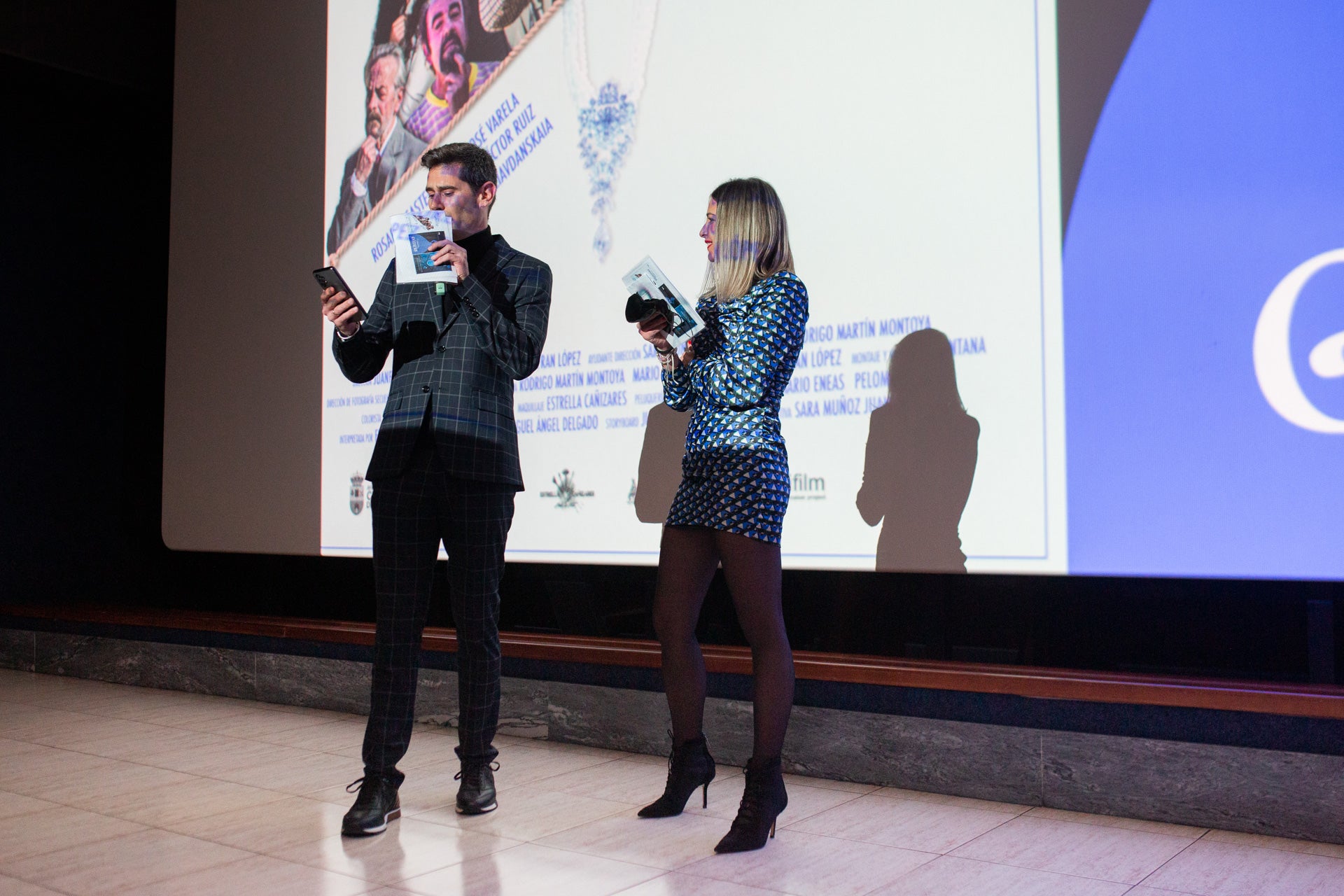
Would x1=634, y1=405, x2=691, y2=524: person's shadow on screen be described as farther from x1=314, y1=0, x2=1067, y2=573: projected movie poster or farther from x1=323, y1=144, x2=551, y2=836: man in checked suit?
x1=323, y1=144, x2=551, y2=836: man in checked suit

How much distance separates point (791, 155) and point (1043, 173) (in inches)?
27.0

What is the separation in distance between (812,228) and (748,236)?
0.92 m

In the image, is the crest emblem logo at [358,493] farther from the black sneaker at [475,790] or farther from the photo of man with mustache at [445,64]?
the black sneaker at [475,790]

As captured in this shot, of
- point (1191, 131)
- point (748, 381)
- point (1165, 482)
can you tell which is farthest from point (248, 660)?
point (1191, 131)

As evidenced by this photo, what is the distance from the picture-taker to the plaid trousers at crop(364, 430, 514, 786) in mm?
2068

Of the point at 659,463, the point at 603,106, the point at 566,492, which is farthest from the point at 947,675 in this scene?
the point at 603,106

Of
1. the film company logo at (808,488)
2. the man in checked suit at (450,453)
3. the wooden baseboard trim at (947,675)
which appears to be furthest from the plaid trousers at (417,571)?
the film company logo at (808,488)

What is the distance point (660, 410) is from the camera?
10.2ft

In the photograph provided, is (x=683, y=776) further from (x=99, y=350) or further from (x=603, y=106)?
(x=99, y=350)

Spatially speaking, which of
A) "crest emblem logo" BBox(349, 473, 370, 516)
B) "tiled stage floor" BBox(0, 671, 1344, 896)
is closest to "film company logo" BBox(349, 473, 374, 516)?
"crest emblem logo" BBox(349, 473, 370, 516)

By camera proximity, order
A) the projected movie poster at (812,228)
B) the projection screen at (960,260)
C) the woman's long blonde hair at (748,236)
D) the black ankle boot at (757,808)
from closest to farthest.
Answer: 1. the black ankle boot at (757,808)
2. the woman's long blonde hair at (748,236)
3. the projection screen at (960,260)
4. the projected movie poster at (812,228)

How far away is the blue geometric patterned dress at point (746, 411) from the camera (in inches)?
77.0

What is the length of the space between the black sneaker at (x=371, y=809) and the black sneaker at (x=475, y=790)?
0.14m

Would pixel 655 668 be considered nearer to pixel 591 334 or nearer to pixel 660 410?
pixel 660 410
